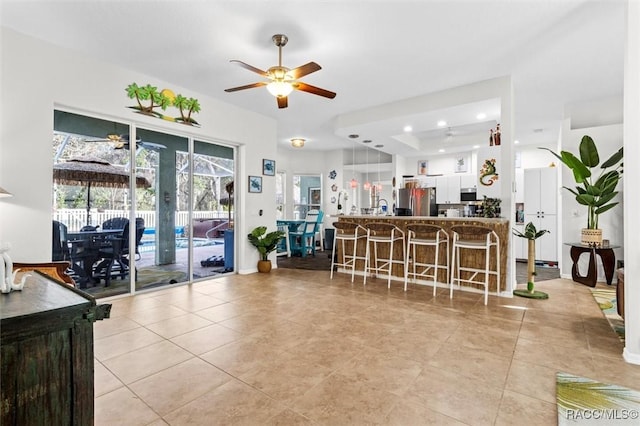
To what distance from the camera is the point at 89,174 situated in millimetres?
3986

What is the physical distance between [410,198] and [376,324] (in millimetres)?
3474

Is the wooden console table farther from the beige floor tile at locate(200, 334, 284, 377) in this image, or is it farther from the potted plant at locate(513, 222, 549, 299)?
the beige floor tile at locate(200, 334, 284, 377)

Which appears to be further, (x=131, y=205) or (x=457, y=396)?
(x=131, y=205)

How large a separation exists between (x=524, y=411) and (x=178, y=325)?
3019 mm

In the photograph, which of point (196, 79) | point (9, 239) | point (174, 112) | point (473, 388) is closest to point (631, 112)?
point (473, 388)

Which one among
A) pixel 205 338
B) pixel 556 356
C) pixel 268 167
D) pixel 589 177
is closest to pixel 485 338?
pixel 556 356

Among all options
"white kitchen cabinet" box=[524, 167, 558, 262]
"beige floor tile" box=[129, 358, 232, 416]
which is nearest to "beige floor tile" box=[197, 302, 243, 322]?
"beige floor tile" box=[129, 358, 232, 416]

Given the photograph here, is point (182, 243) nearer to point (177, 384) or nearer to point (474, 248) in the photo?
point (177, 384)

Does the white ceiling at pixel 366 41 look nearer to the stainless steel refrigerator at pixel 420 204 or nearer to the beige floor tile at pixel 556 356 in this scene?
the stainless steel refrigerator at pixel 420 204

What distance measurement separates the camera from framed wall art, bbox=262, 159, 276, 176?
6211 millimetres

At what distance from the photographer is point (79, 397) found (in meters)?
1.21

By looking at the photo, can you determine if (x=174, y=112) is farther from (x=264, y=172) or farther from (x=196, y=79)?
(x=264, y=172)

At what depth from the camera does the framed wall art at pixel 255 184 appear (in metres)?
5.96

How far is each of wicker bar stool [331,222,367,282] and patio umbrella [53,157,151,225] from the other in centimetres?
343
